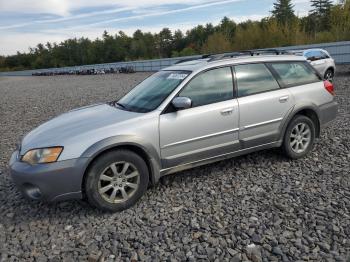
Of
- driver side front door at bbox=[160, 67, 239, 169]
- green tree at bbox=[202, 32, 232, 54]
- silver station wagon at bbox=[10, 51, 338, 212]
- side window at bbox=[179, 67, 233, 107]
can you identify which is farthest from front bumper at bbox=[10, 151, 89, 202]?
green tree at bbox=[202, 32, 232, 54]

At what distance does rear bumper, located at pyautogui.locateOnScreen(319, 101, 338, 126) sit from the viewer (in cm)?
519

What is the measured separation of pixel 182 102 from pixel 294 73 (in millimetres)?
2074

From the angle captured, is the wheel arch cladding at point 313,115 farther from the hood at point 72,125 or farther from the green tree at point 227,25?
the green tree at point 227,25

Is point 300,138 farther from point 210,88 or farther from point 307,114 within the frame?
point 210,88

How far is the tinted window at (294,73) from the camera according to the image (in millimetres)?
4938

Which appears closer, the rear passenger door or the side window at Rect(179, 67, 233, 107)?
the side window at Rect(179, 67, 233, 107)

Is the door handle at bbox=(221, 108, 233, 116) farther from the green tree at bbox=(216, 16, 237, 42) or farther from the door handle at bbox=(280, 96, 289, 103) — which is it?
the green tree at bbox=(216, 16, 237, 42)

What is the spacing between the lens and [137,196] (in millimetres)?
3939

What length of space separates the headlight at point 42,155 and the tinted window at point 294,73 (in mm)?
3185

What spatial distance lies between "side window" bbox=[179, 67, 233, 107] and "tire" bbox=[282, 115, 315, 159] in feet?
3.76

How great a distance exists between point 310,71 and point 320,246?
120 inches

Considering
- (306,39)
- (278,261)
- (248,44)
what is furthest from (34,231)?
(248,44)

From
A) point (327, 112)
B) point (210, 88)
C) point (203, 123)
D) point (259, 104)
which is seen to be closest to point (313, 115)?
point (327, 112)

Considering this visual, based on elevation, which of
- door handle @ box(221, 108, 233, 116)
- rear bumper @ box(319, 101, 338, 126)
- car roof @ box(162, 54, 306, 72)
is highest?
car roof @ box(162, 54, 306, 72)
